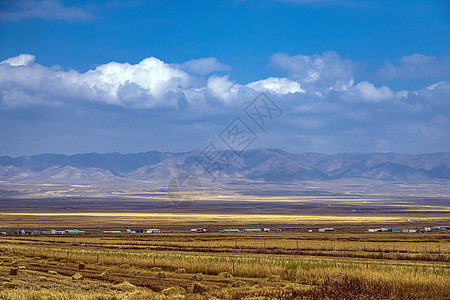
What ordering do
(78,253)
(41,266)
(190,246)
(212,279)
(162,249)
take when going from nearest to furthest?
(212,279) < (41,266) < (78,253) < (162,249) < (190,246)

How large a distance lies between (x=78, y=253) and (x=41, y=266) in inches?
282

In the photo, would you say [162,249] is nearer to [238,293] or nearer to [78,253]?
[78,253]

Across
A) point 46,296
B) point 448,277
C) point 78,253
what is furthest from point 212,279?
point 78,253

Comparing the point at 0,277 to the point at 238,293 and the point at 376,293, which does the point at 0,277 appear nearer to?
the point at 238,293

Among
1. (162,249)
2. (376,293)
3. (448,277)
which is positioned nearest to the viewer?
(376,293)

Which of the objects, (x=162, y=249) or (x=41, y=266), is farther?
(x=162, y=249)

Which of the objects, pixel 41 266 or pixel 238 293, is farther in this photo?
pixel 41 266

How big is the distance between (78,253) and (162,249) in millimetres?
8878

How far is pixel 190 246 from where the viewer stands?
50531mm

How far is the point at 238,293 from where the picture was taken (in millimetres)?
23453

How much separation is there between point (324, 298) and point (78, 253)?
24.2 metres

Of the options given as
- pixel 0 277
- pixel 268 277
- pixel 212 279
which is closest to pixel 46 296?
pixel 0 277

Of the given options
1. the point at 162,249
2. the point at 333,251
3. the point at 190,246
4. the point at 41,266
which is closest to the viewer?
the point at 41,266

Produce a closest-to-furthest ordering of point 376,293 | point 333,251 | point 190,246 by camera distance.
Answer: point 376,293, point 333,251, point 190,246
